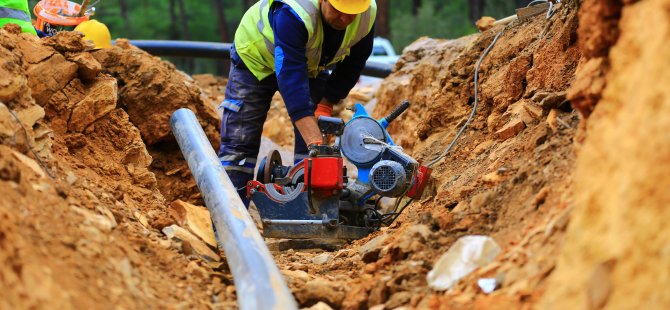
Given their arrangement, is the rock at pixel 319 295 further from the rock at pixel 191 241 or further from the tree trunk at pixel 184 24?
the tree trunk at pixel 184 24

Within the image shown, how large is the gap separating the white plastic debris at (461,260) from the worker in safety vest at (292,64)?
7.00ft

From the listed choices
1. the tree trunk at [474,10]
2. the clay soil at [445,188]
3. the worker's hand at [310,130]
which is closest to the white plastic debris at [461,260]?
the clay soil at [445,188]

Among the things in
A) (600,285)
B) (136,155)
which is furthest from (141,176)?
(600,285)

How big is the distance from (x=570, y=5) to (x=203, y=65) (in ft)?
96.7

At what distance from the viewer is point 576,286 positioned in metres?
2.65

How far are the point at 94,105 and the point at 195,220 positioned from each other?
1.16 meters

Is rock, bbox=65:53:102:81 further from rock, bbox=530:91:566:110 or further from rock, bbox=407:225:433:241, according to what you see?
rock, bbox=530:91:566:110

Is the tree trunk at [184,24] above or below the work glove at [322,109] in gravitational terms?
below

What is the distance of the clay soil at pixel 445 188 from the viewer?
2.65 meters

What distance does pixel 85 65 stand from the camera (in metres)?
5.40

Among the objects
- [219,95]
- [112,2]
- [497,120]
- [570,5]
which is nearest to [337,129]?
[497,120]

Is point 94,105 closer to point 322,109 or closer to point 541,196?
point 322,109

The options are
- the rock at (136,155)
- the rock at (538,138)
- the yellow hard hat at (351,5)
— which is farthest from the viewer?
the rock at (136,155)

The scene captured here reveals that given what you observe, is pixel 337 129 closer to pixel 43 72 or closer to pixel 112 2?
pixel 43 72
